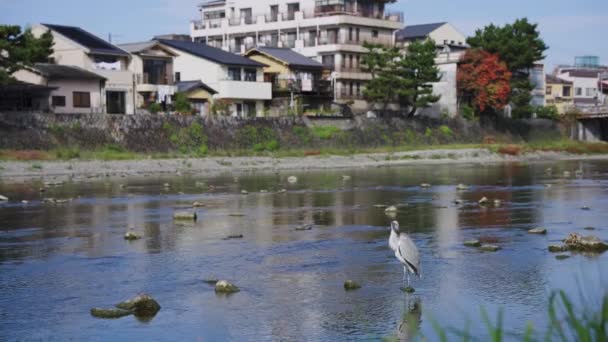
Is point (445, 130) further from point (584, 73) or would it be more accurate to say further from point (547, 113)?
point (584, 73)

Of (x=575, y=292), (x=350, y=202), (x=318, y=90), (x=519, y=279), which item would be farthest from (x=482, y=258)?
(x=318, y=90)

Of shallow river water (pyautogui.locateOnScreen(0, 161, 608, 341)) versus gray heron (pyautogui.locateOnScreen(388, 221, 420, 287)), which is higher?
gray heron (pyautogui.locateOnScreen(388, 221, 420, 287))

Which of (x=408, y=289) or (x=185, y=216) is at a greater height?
(x=408, y=289)

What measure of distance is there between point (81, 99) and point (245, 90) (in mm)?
16421

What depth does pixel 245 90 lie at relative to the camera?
7344cm

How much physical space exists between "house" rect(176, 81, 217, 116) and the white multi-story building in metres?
15.6

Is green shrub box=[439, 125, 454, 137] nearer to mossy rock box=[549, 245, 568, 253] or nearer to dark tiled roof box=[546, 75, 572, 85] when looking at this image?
dark tiled roof box=[546, 75, 572, 85]

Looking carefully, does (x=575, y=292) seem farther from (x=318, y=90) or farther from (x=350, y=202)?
(x=318, y=90)

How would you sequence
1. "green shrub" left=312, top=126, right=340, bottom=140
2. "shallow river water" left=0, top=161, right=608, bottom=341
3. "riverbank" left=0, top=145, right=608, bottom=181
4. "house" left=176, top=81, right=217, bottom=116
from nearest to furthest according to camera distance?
"shallow river water" left=0, top=161, right=608, bottom=341
"riverbank" left=0, top=145, right=608, bottom=181
"green shrub" left=312, top=126, right=340, bottom=140
"house" left=176, top=81, right=217, bottom=116

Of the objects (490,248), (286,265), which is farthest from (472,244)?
(286,265)

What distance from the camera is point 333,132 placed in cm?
6938

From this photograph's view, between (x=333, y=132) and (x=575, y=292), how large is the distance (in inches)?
2184

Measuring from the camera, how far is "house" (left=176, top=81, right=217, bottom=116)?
69000 millimetres

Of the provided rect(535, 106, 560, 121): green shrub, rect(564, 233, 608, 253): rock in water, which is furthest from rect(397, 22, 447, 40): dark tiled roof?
rect(564, 233, 608, 253): rock in water
